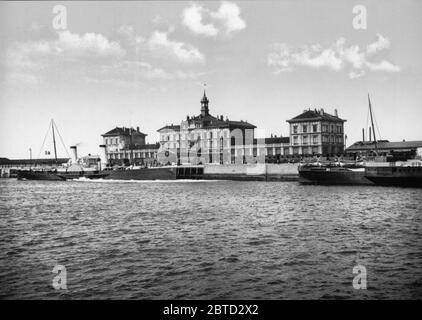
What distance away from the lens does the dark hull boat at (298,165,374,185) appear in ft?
211

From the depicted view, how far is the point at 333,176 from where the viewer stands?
218 ft

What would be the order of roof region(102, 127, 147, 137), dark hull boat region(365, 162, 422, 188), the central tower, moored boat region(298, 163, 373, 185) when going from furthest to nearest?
roof region(102, 127, 147, 137), the central tower, moored boat region(298, 163, 373, 185), dark hull boat region(365, 162, 422, 188)

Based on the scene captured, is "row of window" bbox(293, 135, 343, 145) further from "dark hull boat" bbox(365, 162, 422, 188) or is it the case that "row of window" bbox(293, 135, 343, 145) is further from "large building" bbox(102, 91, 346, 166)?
"dark hull boat" bbox(365, 162, 422, 188)

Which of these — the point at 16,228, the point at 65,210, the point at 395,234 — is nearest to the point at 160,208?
the point at 65,210

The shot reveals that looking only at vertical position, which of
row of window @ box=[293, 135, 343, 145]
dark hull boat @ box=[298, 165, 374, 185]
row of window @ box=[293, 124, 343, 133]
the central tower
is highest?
the central tower

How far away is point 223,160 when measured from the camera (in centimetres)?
12256

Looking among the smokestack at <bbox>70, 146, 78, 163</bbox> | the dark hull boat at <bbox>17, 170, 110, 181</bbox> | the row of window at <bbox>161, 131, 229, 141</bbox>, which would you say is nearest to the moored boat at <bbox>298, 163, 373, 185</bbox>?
the dark hull boat at <bbox>17, 170, 110, 181</bbox>

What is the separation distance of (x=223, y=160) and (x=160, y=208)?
8724 cm

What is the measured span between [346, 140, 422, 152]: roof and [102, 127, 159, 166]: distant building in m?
58.2

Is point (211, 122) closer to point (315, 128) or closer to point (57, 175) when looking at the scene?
point (315, 128)

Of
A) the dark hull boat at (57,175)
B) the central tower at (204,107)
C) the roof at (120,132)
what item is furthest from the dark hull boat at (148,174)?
the roof at (120,132)

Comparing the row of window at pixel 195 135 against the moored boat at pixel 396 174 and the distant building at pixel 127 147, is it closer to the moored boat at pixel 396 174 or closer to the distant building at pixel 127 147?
the distant building at pixel 127 147

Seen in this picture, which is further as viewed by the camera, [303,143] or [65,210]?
[303,143]

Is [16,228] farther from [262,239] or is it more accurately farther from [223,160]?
[223,160]
